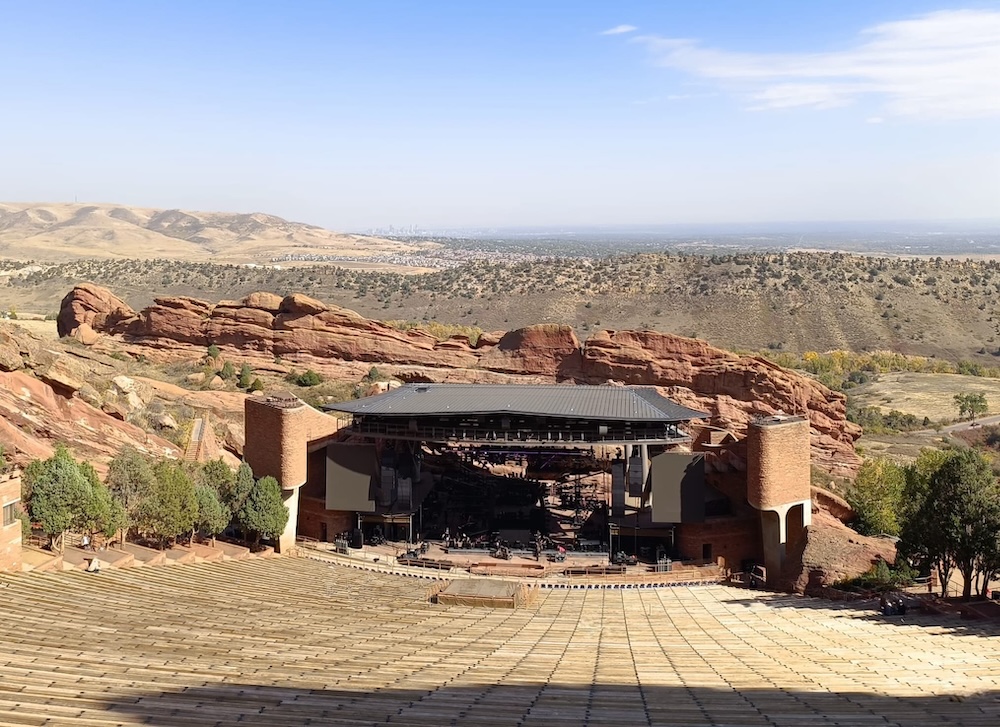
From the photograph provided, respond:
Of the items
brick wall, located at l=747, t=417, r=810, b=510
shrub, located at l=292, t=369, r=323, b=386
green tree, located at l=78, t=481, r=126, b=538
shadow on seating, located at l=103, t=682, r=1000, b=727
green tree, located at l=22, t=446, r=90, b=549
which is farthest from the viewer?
shrub, located at l=292, t=369, r=323, b=386

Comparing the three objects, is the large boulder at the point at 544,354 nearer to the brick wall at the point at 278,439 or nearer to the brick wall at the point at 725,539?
the brick wall at the point at 725,539

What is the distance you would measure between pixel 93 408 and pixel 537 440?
18.9 m

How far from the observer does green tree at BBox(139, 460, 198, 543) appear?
1104 inches

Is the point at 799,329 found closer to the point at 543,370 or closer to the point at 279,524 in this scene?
the point at 543,370

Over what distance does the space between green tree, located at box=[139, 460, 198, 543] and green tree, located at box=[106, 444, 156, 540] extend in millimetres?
177

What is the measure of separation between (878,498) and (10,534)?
33860mm

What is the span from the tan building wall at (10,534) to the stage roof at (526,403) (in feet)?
50.6

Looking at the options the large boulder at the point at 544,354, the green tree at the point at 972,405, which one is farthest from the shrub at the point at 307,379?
the green tree at the point at 972,405

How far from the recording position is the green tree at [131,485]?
27828 millimetres

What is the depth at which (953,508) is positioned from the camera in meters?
27.2

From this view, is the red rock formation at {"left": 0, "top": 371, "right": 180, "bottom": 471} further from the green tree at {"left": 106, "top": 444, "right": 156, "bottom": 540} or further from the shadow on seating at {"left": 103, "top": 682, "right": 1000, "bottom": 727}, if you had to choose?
the shadow on seating at {"left": 103, "top": 682, "right": 1000, "bottom": 727}

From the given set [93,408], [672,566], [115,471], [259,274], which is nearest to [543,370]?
[672,566]

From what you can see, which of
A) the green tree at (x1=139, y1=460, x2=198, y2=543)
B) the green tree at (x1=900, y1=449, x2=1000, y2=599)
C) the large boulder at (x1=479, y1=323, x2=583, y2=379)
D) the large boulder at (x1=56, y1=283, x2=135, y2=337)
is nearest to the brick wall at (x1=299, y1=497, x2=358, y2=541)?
the green tree at (x1=139, y1=460, x2=198, y2=543)

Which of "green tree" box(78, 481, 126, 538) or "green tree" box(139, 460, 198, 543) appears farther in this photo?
"green tree" box(139, 460, 198, 543)
